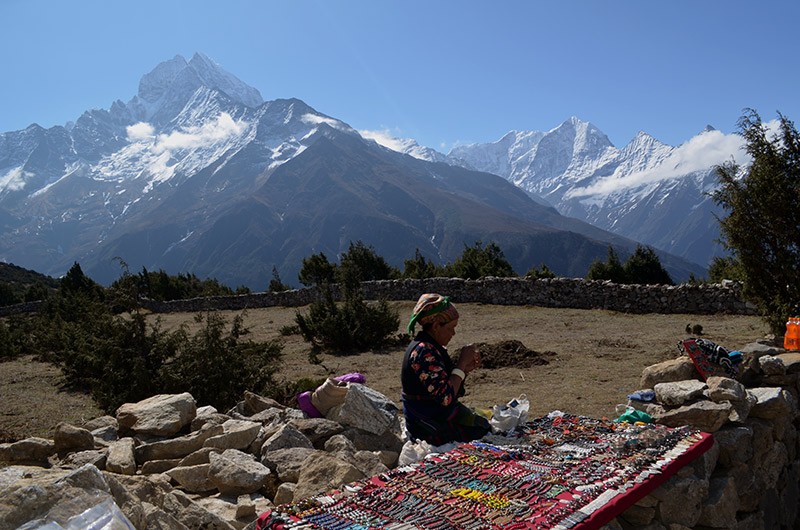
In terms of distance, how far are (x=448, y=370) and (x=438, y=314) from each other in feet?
1.44

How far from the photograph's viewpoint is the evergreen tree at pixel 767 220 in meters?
9.18

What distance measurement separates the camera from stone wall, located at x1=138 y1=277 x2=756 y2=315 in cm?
1839

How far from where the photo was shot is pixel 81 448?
16.8 feet

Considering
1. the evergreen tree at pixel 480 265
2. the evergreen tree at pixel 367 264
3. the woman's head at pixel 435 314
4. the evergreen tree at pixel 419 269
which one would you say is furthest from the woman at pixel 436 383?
the evergreen tree at pixel 367 264

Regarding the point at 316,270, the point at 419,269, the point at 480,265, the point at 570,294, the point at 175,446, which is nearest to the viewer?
the point at 175,446

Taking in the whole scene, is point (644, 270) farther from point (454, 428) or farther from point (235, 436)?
point (235, 436)

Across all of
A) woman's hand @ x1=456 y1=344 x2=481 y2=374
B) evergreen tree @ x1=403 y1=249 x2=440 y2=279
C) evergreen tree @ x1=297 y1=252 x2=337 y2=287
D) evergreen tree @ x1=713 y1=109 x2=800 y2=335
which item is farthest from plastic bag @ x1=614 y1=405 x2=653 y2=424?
evergreen tree @ x1=297 y1=252 x2=337 y2=287

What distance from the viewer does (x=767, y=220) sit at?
9.29 m

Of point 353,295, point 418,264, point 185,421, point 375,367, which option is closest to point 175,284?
point 418,264

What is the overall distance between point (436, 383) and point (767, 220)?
733 centimetres

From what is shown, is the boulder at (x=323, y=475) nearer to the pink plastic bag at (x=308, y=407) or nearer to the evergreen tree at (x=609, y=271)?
the pink plastic bag at (x=308, y=407)

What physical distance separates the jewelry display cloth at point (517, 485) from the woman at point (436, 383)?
0.24 meters

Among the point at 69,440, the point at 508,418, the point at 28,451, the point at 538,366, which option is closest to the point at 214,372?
the point at 69,440

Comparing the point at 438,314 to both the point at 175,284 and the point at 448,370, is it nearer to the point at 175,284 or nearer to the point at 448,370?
the point at 448,370
